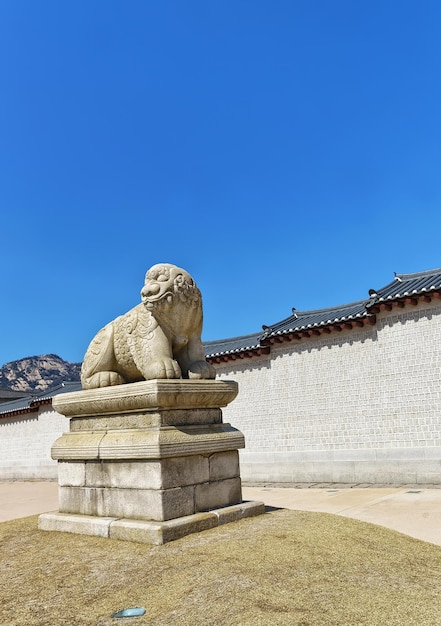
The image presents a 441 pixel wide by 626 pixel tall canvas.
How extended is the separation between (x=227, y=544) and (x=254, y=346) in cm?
1037

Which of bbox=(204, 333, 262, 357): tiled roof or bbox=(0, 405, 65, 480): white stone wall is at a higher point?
bbox=(204, 333, 262, 357): tiled roof

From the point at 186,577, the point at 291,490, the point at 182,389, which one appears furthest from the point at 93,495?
the point at 291,490

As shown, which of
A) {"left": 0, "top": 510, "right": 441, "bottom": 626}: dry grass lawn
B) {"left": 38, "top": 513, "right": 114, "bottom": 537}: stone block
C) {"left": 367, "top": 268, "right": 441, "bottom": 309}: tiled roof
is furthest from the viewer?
{"left": 367, "top": 268, "right": 441, "bottom": 309}: tiled roof

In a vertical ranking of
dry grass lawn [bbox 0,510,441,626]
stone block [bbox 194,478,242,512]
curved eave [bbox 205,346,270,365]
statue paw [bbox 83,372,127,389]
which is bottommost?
dry grass lawn [bbox 0,510,441,626]

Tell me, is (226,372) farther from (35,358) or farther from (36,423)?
(35,358)

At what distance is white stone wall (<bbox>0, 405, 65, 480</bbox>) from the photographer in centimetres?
2016

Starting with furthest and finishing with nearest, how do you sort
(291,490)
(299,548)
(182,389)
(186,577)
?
(291,490) → (182,389) → (299,548) → (186,577)

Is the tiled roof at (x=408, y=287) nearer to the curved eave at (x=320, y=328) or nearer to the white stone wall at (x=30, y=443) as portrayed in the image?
the curved eave at (x=320, y=328)

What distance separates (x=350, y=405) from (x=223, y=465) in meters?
7.69

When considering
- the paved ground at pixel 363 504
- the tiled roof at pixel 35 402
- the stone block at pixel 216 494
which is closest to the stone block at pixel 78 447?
the stone block at pixel 216 494

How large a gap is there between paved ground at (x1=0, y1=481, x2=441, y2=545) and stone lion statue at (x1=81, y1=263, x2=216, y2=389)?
3.25m

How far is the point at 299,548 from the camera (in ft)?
13.1

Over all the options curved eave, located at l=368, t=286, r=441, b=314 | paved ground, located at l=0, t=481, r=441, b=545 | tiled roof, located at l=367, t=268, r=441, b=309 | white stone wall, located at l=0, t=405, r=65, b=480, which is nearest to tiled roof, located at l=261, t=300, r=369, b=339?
curved eave, located at l=368, t=286, r=441, b=314

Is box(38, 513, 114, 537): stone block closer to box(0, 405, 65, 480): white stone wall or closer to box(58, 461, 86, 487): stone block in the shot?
box(58, 461, 86, 487): stone block
